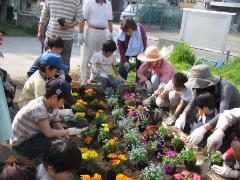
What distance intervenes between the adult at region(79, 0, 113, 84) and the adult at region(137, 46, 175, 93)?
3.21 ft

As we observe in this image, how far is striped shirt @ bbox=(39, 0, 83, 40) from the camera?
582 cm

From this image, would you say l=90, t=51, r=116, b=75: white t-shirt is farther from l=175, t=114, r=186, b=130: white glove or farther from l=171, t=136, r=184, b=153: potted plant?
l=171, t=136, r=184, b=153: potted plant

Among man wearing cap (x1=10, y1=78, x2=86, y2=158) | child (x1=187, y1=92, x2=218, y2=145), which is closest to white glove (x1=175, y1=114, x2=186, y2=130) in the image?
child (x1=187, y1=92, x2=218, y2=145)

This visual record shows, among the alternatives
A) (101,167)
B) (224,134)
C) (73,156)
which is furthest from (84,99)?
(73,156)

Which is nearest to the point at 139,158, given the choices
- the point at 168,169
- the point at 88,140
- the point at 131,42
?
the point at 168,169

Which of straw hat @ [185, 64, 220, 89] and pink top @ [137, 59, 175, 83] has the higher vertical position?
straw hat @ [185, 64, 220, 89]

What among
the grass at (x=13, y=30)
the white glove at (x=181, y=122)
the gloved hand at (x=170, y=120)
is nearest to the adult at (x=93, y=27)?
the gloved hand at (x=170, y=120)

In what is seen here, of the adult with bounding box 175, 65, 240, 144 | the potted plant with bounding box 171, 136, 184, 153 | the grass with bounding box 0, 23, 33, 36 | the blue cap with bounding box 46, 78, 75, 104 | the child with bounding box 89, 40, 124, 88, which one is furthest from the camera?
the grass with bounding box 0, 23, 33, 36

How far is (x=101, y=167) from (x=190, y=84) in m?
1.52

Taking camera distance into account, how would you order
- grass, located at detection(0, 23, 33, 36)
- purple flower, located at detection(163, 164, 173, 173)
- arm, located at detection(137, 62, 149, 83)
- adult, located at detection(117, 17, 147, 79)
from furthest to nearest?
grass, located at detection(0, 23, 33, 36)
adult, located at detection(117, 17, 147, 79)
arm, located at detection(137, 62, 149, 83)
purple flower, located at detection(163, 164, 173, 173)

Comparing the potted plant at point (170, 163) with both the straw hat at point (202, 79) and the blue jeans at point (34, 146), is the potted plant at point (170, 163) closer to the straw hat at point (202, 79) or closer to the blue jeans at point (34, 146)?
the straw hat at point (202, 79)

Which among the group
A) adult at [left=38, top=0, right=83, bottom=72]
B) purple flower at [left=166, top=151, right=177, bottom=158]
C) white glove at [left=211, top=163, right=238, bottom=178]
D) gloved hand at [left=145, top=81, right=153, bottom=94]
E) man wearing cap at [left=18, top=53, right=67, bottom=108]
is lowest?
white glove at [left=211, top=163, right=238, bottom=178]

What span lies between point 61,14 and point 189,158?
10.5 feet

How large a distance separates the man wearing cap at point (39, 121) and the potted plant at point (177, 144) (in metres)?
1.26
